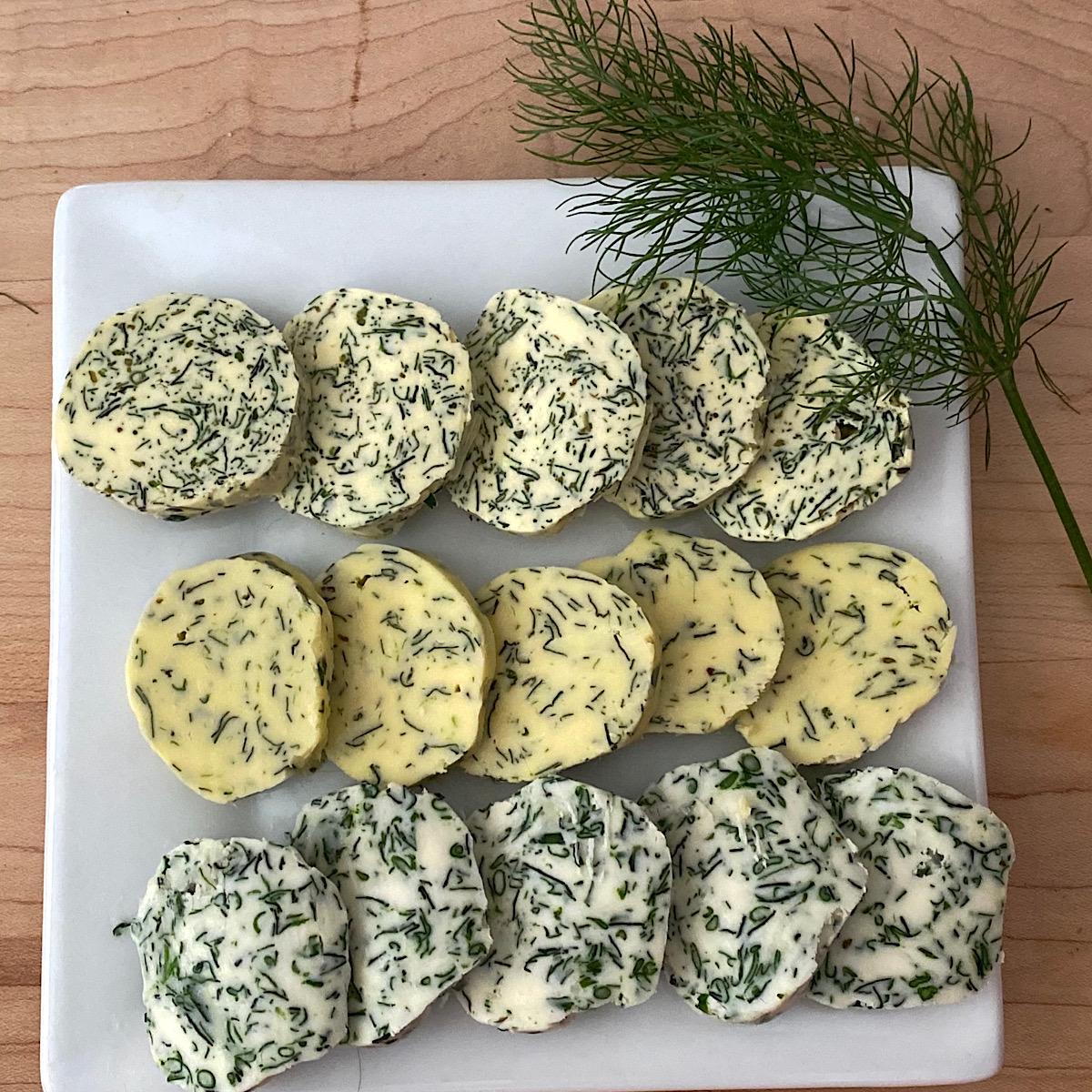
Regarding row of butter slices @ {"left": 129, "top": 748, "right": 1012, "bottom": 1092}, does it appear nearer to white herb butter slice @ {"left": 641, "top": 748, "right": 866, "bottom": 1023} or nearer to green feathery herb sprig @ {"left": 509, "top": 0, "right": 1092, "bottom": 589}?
white herb butter slice @ {"left": 641, "top": 748, "right": 866, "bottom": 1023}

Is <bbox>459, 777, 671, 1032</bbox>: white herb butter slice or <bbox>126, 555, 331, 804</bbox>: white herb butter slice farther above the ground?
<bbox>126, 555, 331, 804</bbox>: white herb butter slice

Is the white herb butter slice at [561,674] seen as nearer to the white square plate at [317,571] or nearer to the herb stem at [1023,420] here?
the white square plate at [317,571]

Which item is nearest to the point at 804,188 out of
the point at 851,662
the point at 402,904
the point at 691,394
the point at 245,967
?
the point at 691,394

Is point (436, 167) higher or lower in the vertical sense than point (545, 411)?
higher

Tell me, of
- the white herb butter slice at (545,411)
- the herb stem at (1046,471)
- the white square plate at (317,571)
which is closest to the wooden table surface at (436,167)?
the herb stem at (1046,471)

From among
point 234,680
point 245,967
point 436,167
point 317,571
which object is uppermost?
point 436,167

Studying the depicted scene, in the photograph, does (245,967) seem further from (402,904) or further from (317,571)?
(317,571)

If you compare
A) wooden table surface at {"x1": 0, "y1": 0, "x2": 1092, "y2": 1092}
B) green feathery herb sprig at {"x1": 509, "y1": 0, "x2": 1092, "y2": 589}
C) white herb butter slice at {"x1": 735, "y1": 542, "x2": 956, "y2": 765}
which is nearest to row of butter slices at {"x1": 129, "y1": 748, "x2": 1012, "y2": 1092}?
white herb butter slice at {"x1": 735, "y1": 542, "x2": 956, "y2": 765}
